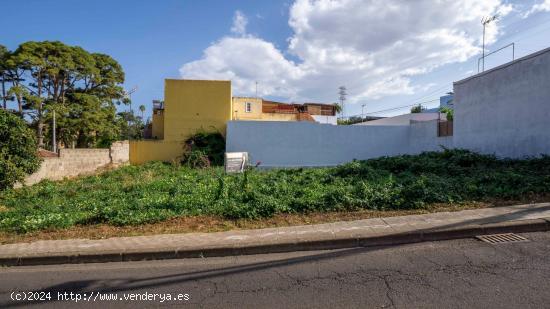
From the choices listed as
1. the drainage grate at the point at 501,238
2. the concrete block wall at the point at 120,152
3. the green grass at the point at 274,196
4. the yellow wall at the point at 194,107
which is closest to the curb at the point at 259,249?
the drainage grate at the point at 501,238

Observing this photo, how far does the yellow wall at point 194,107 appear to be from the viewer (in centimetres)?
2244

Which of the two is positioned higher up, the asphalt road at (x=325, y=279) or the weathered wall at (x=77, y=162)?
the weathered wall at (x=77, y=162)

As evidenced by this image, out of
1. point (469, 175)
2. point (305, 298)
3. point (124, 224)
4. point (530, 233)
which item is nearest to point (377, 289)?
A: point (305, 298)

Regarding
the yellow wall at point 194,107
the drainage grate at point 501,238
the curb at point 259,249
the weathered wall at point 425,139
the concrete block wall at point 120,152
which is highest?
the yellow wall at point 194,107

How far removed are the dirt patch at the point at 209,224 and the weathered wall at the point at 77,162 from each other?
8857mm

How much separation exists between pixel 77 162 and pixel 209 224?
553 inches

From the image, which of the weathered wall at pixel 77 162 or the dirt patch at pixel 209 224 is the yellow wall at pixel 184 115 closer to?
the weathered wall at pixel 77 162

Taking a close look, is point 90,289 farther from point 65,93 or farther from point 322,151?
point 65,93

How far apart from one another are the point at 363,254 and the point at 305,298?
1.59m

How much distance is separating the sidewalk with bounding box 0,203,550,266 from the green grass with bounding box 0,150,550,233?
101 centimetres

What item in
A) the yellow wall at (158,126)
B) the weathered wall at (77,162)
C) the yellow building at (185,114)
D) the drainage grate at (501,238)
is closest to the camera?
the drainage grate at (501,238)

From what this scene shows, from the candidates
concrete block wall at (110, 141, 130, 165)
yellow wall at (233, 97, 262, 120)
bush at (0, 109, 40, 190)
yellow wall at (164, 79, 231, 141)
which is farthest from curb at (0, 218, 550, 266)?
yellow wall at (233, 97, 262, 120)

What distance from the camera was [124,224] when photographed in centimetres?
661

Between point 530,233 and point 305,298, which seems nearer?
point 305,298
